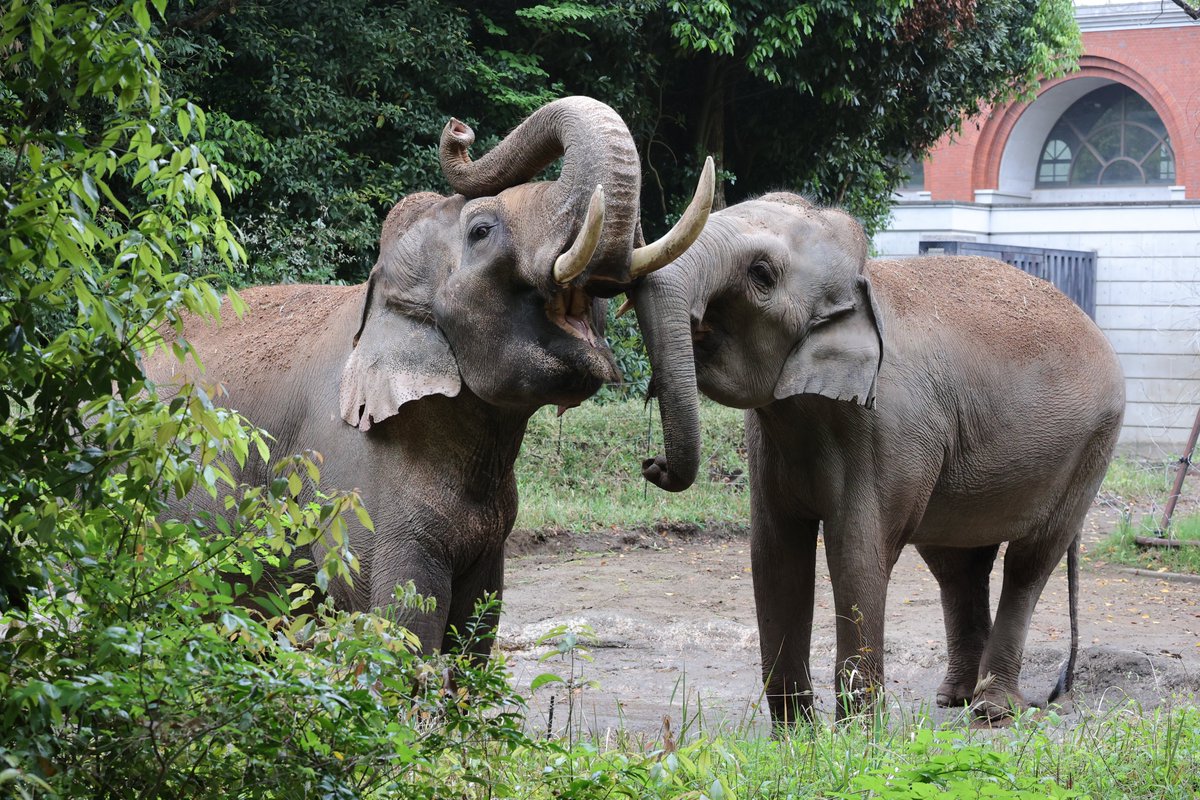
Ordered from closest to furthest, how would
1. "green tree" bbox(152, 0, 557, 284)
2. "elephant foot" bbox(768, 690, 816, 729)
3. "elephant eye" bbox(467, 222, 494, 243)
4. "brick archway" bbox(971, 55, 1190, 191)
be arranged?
"elephant eye" bbox(467, 222, 494, 243)
"elephant foot" bbox(768, 690, 816, 729)
"green tree" bbox(152, 0, 557, 284)
"brick archway" bbox(971, 55, 1190, 191)

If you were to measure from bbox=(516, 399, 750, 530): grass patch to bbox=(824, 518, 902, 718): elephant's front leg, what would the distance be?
646 centimetres

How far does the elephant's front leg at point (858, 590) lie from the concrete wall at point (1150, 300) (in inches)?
742

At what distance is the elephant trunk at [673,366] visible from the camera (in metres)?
4.95

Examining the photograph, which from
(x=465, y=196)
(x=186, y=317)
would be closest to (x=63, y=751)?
(x=465, y=196)

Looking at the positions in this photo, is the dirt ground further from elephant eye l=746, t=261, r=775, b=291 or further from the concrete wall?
the concrete wall

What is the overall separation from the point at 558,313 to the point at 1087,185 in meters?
25.6

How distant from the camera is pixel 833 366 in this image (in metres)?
5.57

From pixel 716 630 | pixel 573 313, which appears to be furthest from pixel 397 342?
pixel 716 630

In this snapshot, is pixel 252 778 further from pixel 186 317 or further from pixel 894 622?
pixel 894 622

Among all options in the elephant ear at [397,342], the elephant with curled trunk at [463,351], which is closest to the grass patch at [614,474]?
the elephant with curled trunk at [463,351]

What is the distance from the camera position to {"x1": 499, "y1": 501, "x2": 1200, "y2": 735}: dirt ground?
7.21 m

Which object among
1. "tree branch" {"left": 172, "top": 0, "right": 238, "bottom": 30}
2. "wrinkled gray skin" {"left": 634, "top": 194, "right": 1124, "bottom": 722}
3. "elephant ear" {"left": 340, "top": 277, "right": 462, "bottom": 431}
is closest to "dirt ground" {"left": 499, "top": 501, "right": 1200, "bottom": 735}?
"wrinkled gray skin" {"left": 634, "top": 194, "right": 1124, "bottom": 722}

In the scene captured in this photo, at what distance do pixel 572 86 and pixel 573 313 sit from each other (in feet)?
43.9

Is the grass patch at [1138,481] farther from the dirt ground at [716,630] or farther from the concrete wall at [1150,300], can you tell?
the dirt ground at [716,630]
